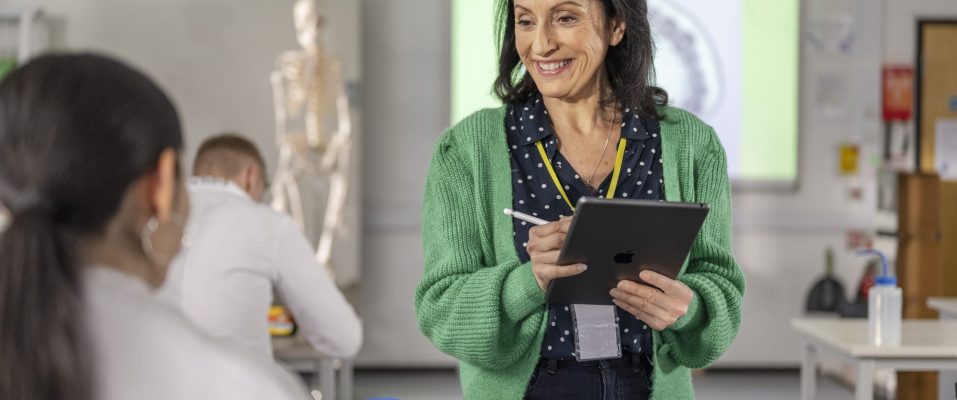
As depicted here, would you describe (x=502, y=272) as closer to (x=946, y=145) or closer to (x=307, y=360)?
(x=307, y=360)

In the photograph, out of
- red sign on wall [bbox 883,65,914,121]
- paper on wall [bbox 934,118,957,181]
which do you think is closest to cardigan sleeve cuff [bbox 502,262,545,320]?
red sign on wall [bbox 883,65,914,121]

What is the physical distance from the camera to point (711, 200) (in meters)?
1.86

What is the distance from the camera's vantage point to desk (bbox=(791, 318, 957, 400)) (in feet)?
10.7

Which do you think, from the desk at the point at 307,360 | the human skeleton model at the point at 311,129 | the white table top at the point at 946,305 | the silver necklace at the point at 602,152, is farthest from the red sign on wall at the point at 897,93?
the silver necklace at the point at 602,152

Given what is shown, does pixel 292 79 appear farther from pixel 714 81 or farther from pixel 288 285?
pixel 288 285

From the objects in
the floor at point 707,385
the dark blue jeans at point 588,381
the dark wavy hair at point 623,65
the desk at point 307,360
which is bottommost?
the floor at point 707,385

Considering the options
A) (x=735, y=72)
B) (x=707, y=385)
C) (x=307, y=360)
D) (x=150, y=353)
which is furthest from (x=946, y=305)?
(x=150, y=353)

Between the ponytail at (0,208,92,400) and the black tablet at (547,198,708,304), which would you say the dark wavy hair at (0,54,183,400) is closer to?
the ponytail at (0,208,92,400)

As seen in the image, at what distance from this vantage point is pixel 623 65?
1.94 meters

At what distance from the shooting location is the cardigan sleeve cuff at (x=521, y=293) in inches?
65.9

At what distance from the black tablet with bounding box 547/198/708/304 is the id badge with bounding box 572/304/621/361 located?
1.4 inches

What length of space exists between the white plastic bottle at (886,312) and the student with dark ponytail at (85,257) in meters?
2.81

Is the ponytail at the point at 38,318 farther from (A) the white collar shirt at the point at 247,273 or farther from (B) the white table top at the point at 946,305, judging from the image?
(B) the white table top at the point at 946,305

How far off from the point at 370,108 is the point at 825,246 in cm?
291
